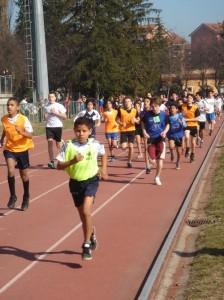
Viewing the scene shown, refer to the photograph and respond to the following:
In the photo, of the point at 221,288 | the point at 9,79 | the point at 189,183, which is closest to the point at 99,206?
the point at 189,183

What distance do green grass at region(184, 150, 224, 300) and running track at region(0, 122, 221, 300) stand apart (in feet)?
1.79

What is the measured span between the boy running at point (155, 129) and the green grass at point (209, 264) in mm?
3309

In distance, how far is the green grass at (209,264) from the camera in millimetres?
6113

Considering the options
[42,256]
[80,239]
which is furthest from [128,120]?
[42,256]

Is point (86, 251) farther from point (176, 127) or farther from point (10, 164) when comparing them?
point (176, 127)

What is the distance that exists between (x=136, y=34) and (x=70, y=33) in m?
8.42

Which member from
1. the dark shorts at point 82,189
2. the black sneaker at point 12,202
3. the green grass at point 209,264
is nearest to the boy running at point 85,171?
the dark shorts at point 82,189

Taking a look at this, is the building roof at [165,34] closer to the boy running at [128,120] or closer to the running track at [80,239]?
the boy running at [128,120]

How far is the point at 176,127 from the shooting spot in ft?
54.1

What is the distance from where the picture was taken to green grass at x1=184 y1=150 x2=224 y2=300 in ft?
20.1

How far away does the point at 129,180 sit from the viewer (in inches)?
560

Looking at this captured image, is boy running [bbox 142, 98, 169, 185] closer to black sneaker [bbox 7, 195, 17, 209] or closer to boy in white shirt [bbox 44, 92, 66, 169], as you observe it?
boy in white shirt [bbox 44, 92, 66, 169]

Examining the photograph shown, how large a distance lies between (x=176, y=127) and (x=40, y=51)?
2527cm

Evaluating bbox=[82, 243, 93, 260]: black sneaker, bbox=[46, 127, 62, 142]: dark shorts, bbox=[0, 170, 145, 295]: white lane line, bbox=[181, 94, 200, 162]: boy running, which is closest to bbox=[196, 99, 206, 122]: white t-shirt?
bbox=[181, 94, 200, 162]: boy running
